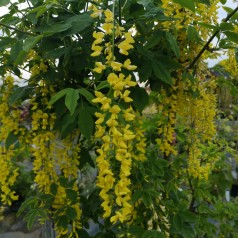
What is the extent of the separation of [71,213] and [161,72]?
1.99 feet

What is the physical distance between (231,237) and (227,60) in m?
1.16

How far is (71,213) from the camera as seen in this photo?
1307 mm

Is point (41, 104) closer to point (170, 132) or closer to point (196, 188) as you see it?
point (170, 132)

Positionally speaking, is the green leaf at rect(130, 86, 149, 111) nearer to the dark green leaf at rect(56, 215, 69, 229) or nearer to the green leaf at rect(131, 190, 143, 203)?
the green leaf at rect(131, 190, 143, 203)

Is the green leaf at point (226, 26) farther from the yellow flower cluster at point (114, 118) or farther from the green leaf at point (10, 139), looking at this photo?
the green leaf at point (10, 139)

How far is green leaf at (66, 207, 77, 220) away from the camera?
130 cm

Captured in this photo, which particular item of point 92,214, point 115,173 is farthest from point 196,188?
point 115,173

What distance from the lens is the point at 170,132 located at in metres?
1.38

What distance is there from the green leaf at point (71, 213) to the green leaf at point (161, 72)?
584mm

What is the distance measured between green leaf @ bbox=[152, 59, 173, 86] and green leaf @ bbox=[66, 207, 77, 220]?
0.58 meters

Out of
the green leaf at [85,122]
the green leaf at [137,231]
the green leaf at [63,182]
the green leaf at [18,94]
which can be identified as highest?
the green leaf at [85,122]

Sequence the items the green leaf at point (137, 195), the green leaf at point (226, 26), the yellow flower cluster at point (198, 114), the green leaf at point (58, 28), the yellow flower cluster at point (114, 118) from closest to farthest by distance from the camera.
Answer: the yellow flower cluster at point (114, 118), the green leaf at point (58, 28), the green leaf at point (226, 26), the green leaf at point (137, 195), the yellow flower cluster at point (198, 114)

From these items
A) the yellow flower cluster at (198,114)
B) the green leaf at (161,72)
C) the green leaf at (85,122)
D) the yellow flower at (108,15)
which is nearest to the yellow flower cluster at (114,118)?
the yellow flower at (108,15)

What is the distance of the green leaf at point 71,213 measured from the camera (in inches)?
51.0
